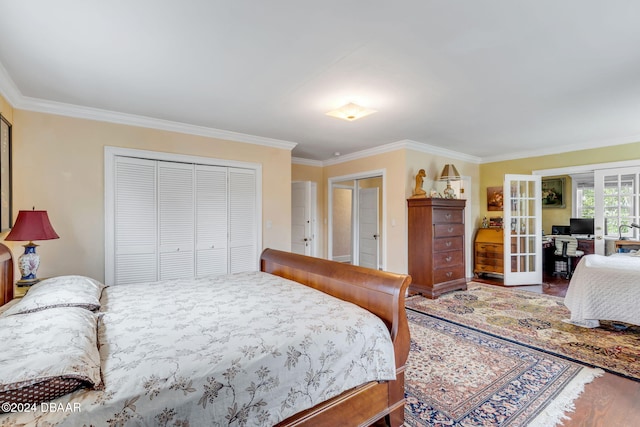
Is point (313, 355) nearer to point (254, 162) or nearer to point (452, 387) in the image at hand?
point (452, 387)

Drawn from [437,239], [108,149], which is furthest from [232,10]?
[437,239]

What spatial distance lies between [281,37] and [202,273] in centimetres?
303

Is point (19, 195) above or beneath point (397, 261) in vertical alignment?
above

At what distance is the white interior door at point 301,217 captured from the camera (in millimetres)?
5500

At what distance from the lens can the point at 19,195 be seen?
2873 millimetres

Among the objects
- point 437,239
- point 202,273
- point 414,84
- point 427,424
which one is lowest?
point 427,424

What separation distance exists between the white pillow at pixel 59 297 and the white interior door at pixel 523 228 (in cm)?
564

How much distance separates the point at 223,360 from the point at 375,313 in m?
0.95

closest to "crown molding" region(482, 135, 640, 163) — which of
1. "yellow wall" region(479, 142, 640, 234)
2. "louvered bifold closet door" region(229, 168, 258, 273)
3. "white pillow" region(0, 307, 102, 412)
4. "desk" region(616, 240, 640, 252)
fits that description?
"yellow wall" region(479, 142, 640, 234)

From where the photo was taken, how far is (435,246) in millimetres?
4367

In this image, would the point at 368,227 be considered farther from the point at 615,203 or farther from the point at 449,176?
the point at 615,203

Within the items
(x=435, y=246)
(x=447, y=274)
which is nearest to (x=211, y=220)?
(x=435, y=246)

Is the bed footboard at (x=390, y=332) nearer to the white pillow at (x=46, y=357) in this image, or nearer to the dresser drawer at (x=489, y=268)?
the white pillow at (x=46, y=357)

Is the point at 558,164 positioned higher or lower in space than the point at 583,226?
higher
